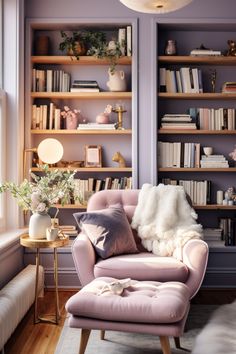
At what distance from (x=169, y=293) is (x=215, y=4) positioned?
304 cm

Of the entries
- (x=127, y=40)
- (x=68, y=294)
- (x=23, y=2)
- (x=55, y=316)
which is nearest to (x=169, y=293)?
(x=55, y=316)

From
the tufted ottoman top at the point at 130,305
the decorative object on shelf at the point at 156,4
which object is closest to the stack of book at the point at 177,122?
the decorative object on shelf at the point at 156,4

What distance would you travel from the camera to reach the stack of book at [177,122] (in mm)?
4840

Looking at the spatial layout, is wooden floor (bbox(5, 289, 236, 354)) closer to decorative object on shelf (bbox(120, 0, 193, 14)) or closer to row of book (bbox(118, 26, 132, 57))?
decorative object on shelf (bbox(120, 0, 193, 14))

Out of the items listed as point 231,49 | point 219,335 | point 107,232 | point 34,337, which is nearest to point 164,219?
point 107,232

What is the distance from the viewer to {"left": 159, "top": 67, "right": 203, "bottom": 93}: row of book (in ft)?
16.0

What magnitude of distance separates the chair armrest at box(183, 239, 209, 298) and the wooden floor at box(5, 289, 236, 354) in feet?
2.66

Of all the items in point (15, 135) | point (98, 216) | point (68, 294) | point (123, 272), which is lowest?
point (68, 294)

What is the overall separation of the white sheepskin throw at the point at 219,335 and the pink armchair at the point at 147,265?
→ 5.78 feet

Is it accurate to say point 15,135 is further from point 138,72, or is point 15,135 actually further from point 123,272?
point 123,272

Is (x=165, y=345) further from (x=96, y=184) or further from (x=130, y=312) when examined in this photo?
(x=96, y=184)

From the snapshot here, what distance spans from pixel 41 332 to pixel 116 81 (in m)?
2.53

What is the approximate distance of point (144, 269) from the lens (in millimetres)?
3482

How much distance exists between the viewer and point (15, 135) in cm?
457
